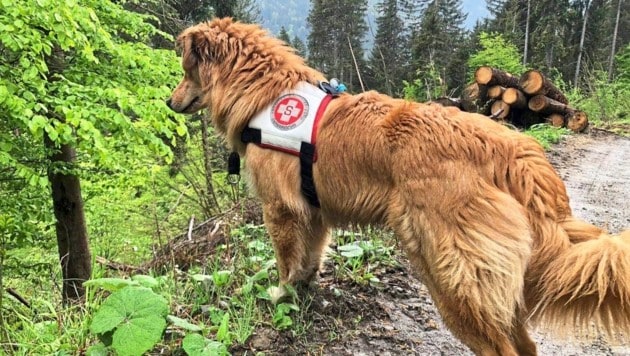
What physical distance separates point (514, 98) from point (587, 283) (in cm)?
1147

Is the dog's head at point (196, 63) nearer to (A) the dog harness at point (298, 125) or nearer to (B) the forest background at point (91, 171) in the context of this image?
(A) the dog harness at point (298, 125)

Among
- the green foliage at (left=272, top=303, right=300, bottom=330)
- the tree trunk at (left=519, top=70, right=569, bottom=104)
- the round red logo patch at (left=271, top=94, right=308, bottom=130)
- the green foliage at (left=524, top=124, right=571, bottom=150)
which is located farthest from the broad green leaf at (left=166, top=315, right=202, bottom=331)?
the tree trunk at (left=519, top=70, right=569, bottom=104)

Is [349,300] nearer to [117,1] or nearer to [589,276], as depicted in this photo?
[589,276]

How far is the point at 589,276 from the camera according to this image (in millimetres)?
2033

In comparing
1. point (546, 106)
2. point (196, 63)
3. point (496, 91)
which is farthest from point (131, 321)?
point (546, 106)

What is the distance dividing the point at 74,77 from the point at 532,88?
11215mm

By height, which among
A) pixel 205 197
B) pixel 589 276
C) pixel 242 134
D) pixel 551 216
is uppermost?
pixel 242 134

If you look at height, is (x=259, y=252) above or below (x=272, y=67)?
below

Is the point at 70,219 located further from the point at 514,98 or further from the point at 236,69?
the point at 514,98

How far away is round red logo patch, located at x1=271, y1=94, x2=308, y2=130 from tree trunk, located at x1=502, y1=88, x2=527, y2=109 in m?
10.9

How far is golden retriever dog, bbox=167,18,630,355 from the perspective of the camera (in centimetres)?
212

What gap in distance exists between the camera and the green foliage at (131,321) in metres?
2.17

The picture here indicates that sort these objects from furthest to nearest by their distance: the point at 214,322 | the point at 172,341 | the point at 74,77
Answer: the point at 74,77, the point at 214,322, the point at 172,341

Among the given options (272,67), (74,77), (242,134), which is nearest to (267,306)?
(242,134)
